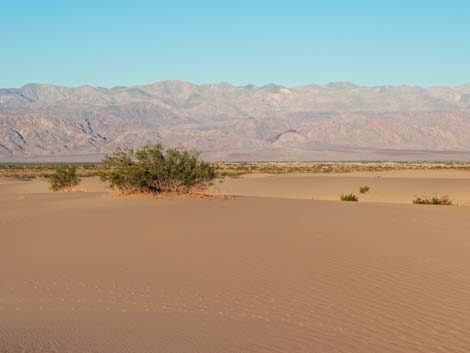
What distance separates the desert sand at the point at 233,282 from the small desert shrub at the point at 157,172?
516 centimetres

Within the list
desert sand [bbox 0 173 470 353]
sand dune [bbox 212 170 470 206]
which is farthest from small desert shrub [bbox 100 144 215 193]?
sand dune [bbox 212 170 470 206]

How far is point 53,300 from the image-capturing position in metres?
7.71

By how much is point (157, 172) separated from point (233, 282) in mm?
13502

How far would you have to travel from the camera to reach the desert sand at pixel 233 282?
6208 mm

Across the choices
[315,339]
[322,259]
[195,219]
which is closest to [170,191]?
[195,219]

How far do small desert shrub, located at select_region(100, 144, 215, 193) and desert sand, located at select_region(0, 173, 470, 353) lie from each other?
16.9 feet

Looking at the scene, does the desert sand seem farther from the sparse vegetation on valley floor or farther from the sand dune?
the sparse vegetation on valley floor

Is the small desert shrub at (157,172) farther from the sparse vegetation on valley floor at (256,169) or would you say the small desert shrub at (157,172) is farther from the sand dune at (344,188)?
the sparse vegetation on valley floor at (256,169)

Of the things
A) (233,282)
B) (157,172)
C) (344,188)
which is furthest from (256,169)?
(233,282)

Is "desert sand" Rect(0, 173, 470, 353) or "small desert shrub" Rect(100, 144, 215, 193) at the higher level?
"small desert shrub" Rect(100, 144, 215, 193)

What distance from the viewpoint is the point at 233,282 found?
28.4 ft

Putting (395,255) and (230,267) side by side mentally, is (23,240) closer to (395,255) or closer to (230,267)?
(230,267)

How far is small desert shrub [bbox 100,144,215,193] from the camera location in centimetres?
2188

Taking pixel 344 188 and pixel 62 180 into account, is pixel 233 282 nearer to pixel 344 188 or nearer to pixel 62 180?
pixel 62 180
